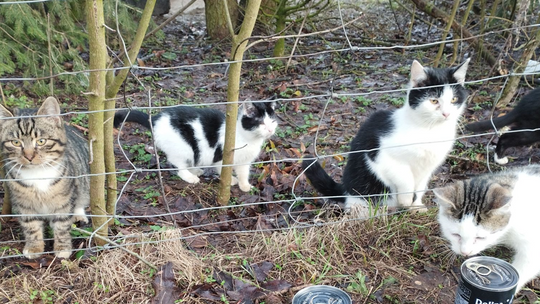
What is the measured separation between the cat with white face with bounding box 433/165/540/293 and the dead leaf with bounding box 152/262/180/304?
1.65 metres

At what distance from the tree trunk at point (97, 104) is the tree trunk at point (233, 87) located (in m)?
0.83

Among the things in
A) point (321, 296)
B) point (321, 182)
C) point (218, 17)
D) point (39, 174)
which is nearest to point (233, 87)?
point (321, 182)

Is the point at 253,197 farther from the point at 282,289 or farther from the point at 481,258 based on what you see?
the point at 481,258

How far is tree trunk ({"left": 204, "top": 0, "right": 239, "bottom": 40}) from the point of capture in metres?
8.00

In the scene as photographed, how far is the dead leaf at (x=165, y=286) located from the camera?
2545mm

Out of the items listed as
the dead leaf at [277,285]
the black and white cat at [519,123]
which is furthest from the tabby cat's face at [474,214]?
the black and white cat at [519,123]

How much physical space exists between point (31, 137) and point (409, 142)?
256cm

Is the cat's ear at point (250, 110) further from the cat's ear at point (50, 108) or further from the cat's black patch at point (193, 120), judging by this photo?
the cat's ear at point (50, 108)

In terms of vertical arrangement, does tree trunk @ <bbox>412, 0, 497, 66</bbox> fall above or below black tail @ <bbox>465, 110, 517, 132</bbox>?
above

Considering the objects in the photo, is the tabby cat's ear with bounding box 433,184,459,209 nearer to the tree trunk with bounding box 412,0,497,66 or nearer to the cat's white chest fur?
the cat's white chest fur

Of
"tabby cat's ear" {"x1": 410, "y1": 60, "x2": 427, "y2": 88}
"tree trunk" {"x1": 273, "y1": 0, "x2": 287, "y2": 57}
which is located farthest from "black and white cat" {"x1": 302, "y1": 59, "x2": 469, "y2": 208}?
"tree trunk" {"x1": 273, "y1": 0, "x2": 287, "y2": 57}

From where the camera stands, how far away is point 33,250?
292 centimetres

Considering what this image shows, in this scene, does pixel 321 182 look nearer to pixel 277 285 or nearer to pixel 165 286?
pixel 277 285

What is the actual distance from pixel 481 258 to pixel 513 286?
0.23 metres
